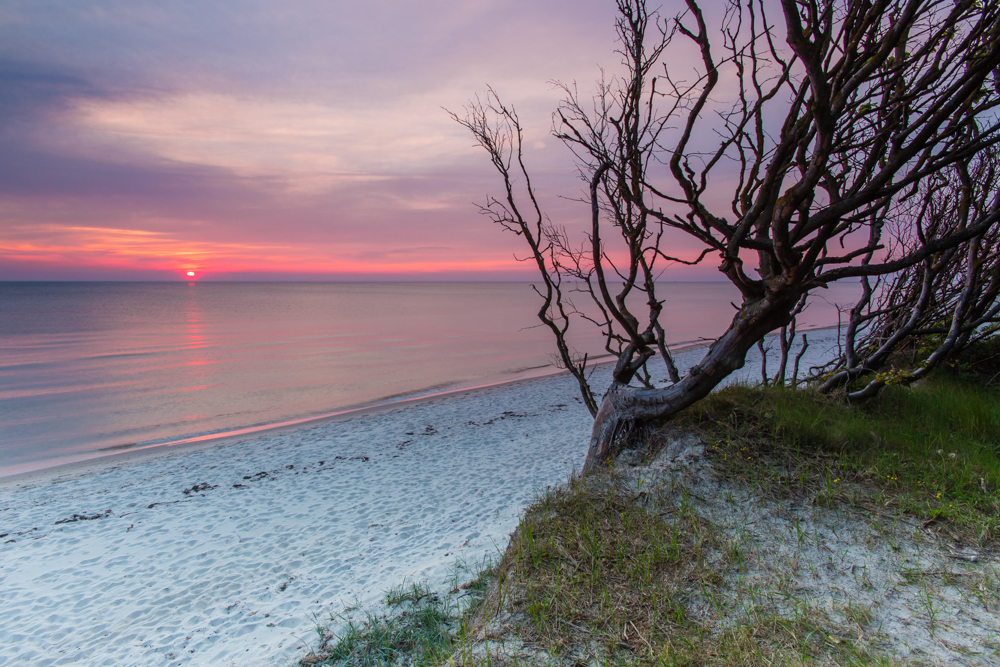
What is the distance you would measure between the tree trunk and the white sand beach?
150 centimetres

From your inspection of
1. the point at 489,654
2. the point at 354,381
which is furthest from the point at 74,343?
the point at 489,654

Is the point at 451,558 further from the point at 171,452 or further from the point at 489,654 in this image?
the point at 171,452

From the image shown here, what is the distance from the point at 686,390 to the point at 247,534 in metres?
5.37

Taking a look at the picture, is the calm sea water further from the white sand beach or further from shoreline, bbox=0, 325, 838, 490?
the white sand beach

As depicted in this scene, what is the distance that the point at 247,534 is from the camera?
605 cm

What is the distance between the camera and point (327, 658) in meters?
3.49

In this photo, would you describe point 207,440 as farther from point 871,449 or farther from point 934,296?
point 934,296

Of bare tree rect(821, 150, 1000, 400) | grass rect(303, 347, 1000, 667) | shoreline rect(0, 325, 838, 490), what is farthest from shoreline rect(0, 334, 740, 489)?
grass rect(303, 347, 1000, 667)

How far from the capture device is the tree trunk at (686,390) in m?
4.45

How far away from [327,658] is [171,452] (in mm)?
8890

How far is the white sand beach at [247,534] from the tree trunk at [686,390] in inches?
59.1

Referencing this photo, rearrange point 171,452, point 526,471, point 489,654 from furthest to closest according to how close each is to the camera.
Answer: point 171,452 < point 526,471 < point 489,654

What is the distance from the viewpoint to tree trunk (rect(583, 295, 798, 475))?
14.6ft

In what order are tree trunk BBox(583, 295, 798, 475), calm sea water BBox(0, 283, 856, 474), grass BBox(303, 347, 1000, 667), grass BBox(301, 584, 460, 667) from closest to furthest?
grass BBox(303, 347, 1000, 667) → grass BBox(301, 584, 460, 667) → tree trunk BBox(583, 295, 798, 475) → calm sea water BBox(0, 283, 856, 474)
